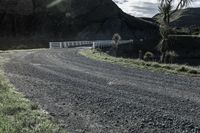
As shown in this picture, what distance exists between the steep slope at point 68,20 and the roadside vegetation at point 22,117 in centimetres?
7007

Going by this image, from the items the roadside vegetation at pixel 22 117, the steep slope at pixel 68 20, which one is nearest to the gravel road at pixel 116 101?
the roadside vegetation at pixel 22 117

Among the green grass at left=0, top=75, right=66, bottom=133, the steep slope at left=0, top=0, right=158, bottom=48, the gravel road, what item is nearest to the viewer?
the green grass at left=0, top=75, right=66, bottom=133

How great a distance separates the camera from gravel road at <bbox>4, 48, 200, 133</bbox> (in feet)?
25.8

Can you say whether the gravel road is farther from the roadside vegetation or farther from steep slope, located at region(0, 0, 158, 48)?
steep slope, located at region(0, 0, 158, 48)

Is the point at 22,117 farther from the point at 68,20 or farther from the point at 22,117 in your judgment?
the point at 68,20

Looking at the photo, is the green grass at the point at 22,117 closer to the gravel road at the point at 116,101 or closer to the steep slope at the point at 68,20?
the gravel road at the point at 116,101

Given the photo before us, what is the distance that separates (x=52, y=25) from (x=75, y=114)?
8315 centimetres

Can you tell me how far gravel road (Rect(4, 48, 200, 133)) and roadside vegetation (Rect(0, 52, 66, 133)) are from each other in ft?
1.19

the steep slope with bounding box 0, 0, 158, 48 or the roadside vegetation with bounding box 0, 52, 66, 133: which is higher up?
the steep slope with bounding box 0, 0, 158, 48

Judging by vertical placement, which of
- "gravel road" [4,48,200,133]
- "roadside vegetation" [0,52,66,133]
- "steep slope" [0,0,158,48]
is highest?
"steep slope" [0,0,158,48]

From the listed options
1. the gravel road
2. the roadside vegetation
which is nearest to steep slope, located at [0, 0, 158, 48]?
the gravel road

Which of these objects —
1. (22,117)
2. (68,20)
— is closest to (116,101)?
(22,117)

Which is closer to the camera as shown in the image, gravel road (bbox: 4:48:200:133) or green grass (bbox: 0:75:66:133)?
green grass (bbox: 0:75:66:133)

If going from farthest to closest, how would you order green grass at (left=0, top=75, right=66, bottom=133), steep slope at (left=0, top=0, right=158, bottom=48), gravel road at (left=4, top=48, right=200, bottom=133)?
steep slope at (left=0, top=0, right=158, bottom=48)
gravel road at (left=4, top=48, right=200, bottom=133)
green grass at (left=0, top=75, right=66, bottom=133)
